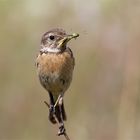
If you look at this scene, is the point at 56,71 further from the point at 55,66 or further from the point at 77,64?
the point at 77,64

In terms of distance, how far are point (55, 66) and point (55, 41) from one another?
24 centimetres

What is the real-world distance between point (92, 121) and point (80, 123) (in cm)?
17

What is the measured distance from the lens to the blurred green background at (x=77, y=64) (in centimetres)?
965

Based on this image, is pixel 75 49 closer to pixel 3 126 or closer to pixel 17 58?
pixel 17 58

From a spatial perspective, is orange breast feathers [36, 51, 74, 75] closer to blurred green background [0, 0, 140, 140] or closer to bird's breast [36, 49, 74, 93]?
bird's breast [36, 49, 74, 93]

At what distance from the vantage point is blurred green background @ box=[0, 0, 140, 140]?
9648 mm

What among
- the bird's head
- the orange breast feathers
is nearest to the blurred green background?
the orange breast feathers

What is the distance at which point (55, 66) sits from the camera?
8.19 metres

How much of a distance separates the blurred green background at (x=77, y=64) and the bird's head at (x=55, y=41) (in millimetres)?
702

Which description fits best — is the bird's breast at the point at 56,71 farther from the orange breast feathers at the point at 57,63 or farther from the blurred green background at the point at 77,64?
the blurred green background at the point at 77,64

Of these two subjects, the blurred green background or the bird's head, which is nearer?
the bird's head

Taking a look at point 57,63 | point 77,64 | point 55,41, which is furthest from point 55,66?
point 77,64

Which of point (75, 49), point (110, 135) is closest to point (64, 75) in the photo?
point (110, 135)

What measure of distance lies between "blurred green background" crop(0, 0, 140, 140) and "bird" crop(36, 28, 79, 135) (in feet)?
1.97
